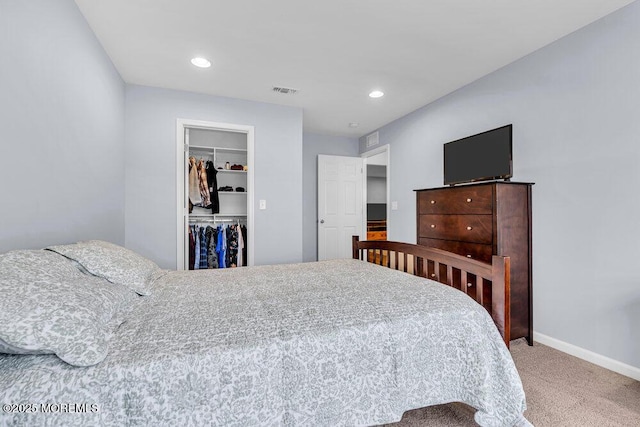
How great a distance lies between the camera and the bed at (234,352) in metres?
0.80

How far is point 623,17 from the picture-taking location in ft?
6.25

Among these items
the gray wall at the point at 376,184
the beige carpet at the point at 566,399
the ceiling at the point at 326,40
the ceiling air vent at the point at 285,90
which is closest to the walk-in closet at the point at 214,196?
the ceiling air vent at the point at 285,90

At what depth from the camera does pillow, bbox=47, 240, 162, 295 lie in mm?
1352

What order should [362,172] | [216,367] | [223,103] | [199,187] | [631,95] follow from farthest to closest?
[362,172] → [199,187] → [223,103] → [631,95] → [216,367]

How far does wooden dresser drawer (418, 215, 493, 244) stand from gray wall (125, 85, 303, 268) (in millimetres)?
1531

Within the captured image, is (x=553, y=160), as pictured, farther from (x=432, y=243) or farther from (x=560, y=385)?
(x=560, y=385)

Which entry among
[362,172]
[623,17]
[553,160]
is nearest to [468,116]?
[553,160]

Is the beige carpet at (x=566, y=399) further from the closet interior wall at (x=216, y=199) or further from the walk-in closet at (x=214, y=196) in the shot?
the closet interior wall at (x=216, y=199)

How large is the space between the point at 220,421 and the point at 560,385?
2017 millimetres

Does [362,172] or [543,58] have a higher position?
[543,58]

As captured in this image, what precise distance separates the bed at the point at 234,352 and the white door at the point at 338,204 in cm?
336

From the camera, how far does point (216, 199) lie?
3.84 m

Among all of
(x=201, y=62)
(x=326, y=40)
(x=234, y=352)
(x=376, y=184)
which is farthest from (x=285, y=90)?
(x=376, y=184)

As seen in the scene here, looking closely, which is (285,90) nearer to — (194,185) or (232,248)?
(194,185)
